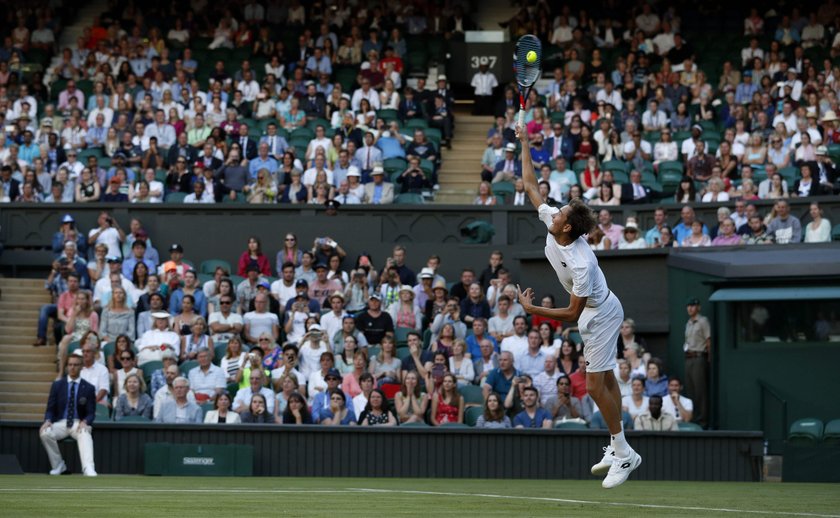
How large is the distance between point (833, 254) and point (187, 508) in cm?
1230

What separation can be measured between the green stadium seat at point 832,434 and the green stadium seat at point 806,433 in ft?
0.20

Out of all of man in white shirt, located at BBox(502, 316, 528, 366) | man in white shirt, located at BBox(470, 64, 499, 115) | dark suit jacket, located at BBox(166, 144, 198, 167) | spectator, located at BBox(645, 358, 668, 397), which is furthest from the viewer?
man in white shirt, located at BBox(470, 64, 499, 115)

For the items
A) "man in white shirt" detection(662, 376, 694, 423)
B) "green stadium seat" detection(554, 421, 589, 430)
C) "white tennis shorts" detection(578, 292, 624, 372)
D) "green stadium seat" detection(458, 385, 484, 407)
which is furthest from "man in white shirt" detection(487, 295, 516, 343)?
"white tennis shorts" detection(578, 292, 624, 372)

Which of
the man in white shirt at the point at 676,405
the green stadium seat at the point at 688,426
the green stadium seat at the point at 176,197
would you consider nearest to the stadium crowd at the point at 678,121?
the man in white shirt at the point at 676,405

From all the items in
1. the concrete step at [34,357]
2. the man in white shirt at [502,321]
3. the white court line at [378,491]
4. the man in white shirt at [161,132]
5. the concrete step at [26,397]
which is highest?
the man in white shirt at [161,132]

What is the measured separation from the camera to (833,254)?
19000 millimetres

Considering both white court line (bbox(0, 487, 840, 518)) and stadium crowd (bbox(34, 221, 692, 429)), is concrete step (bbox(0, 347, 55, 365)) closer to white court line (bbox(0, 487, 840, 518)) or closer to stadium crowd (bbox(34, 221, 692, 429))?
stadium crowd (bbox(34, 221, 692, 429))

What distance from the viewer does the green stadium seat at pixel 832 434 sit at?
1705 centimetres

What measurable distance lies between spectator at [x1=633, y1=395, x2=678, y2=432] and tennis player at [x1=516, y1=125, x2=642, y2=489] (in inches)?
282

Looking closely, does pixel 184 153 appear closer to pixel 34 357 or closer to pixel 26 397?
pixel 34 357

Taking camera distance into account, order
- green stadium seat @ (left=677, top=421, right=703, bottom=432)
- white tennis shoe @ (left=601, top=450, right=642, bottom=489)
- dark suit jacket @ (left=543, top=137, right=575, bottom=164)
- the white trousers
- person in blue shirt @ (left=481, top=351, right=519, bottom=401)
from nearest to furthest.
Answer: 1. white tennis shoe @ (left=601, top=450, right=642, bottom=489)
2. the white trousers
3. green stadium seat @ (left=677, top=421, right=703, bottom=432)
4. person in blue shirt @ (left=481, top=351, right=519, bottom=401)
5. dark suit jacket @ (left=543, top=137, right=575, bottom=164)

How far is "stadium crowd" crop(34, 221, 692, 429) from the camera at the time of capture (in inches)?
Answer: 694

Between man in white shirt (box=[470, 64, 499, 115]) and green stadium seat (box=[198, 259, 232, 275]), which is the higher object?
man in white shirt (box=[470, 64, 499, 115])

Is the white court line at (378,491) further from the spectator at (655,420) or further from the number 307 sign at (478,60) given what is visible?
the number 307 sign at (478,60)
